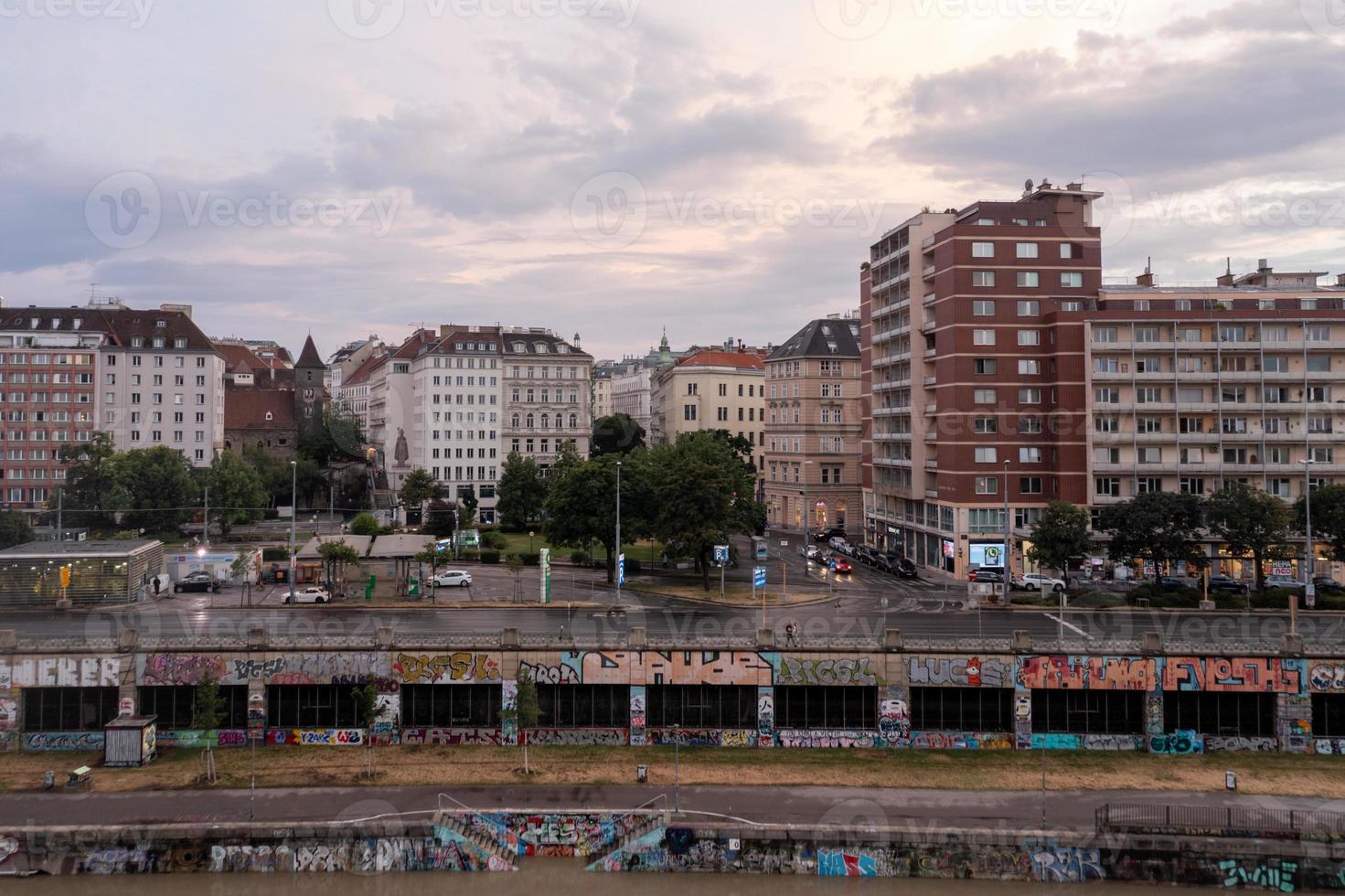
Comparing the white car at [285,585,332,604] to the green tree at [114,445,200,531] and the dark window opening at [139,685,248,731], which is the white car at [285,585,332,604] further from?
the green tree at [114,445,200,531]

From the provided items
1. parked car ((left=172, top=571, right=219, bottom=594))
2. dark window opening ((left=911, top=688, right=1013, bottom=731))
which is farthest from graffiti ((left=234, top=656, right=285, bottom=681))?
parked car ((left=172, top=571, right=219, bottom=594))

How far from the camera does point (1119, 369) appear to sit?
61688 millimetres

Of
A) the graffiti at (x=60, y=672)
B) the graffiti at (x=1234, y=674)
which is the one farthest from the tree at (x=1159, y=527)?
the graffiti at (x=60, y=672)

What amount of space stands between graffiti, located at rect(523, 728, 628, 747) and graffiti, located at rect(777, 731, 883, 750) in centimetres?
535

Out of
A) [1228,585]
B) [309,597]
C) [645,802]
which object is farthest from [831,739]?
[1228,585]

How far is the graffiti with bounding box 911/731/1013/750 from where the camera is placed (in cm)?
3122

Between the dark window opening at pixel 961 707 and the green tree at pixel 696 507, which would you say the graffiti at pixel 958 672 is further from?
the green tree at pixel 696 507

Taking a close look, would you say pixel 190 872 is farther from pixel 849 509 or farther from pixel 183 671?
pixel 849 509

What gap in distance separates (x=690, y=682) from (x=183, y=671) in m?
16.4

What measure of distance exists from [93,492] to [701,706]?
6095cm

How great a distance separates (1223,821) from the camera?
83.3ft

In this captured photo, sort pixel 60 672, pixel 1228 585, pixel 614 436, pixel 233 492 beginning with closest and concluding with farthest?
pixel 60 672 < pixel 1228 585 < pixel 233 492 < pixel 614 436

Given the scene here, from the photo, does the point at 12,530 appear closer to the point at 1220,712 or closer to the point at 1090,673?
the point at 1090,673

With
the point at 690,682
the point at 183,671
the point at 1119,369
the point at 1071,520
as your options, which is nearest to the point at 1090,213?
the point at 1119,369
